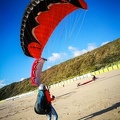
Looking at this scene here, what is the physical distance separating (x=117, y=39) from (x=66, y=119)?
7477cm

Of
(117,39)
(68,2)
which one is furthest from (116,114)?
(117,39)

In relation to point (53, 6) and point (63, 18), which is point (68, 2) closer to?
point (53, 6)

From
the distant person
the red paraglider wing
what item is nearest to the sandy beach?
the distant person

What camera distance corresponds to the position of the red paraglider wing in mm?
10062

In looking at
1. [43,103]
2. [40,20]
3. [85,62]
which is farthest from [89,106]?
[85,62]

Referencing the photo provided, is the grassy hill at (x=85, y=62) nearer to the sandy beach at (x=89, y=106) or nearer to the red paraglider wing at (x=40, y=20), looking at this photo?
the sandy beach at (x=89, y=106)

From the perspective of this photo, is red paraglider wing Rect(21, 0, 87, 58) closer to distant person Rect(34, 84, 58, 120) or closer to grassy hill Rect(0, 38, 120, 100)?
distant person Rect(34, 84, 58, 120)

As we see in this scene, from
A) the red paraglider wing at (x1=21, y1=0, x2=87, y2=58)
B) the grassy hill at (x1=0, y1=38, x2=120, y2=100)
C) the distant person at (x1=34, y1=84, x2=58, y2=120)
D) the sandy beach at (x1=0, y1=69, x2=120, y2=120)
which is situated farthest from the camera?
the grassy hill at (x1=0, y1=38, x2=120, y2=100)

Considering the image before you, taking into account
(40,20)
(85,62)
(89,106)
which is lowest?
(89,106)

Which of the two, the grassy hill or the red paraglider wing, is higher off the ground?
the grassy hill

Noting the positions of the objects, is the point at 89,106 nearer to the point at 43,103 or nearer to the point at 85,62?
the point at 43,103

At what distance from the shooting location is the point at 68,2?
10.1 meters

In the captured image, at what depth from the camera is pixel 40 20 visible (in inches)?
442

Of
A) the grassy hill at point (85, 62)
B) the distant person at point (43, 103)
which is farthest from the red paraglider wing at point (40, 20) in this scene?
the grassy hill at point (85, 62)
